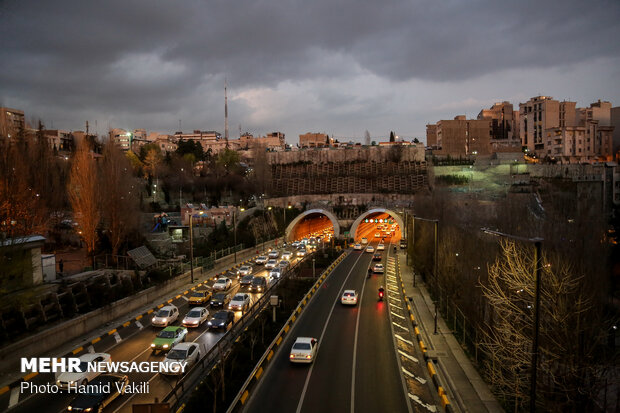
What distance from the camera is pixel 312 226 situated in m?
84.7

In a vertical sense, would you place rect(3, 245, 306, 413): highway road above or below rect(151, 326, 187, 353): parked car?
below

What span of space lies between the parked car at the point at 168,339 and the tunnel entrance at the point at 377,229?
2005 inches

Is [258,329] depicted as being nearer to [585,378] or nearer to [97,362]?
[97,362]

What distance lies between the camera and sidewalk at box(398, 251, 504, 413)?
14211mm

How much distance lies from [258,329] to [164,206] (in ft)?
183

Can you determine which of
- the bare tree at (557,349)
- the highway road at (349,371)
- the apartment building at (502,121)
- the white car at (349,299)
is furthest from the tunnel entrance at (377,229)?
Answer: the apartment building at (502,121)

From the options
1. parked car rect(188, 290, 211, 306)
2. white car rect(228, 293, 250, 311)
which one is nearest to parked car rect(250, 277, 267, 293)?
parked car rect(188, 290, 211, 306)

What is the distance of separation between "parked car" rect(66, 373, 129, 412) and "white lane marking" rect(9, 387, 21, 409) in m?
2.61

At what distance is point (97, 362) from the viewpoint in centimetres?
1583

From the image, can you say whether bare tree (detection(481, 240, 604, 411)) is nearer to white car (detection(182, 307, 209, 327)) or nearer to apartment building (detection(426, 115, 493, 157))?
white car (detection(182, 307, 209, 327))

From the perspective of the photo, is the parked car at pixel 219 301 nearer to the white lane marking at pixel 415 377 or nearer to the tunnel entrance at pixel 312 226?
the white lane marking at pixel 415 377

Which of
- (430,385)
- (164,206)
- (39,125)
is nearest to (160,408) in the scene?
(430,385)

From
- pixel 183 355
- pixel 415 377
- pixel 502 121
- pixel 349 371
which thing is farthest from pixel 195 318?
pixel 502 121

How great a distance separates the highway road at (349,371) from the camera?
13.9 meters
